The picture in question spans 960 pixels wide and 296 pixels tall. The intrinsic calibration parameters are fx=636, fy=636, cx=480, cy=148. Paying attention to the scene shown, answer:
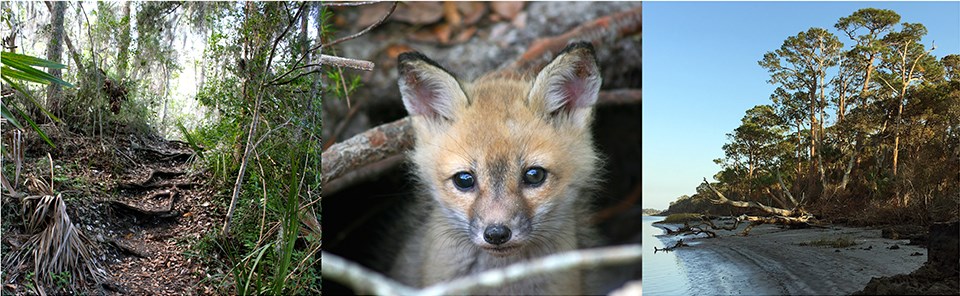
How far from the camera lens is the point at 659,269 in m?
3.29

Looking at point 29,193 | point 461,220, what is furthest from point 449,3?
point 29,193

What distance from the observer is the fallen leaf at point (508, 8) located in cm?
293

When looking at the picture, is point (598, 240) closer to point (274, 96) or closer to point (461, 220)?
point (461, 220)

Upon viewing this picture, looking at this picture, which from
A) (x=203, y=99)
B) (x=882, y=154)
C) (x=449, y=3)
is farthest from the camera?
(x=203, y=99)

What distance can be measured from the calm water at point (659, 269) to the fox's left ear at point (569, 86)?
88cm

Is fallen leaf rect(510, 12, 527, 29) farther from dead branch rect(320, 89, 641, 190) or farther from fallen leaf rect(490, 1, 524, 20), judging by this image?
dead branch rect(320, 89, 641, 190)

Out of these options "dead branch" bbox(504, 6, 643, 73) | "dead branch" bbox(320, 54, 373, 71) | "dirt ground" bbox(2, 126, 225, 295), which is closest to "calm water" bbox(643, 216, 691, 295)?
"dead branch" bbox(504, 6, 643, 73)

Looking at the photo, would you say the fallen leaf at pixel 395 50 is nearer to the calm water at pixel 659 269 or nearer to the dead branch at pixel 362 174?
the dead branch at pixel 362 174

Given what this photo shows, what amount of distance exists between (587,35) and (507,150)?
0.64 meters

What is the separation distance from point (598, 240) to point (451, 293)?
2.34 feet

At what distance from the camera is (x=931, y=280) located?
3084 mm

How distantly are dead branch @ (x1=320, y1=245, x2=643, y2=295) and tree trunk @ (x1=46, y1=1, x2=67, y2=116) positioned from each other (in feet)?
9.38

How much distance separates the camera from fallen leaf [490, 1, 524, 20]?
2930 mm

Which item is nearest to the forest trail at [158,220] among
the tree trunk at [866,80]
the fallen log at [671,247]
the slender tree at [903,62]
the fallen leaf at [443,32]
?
the fallen leaf at [443,32]
